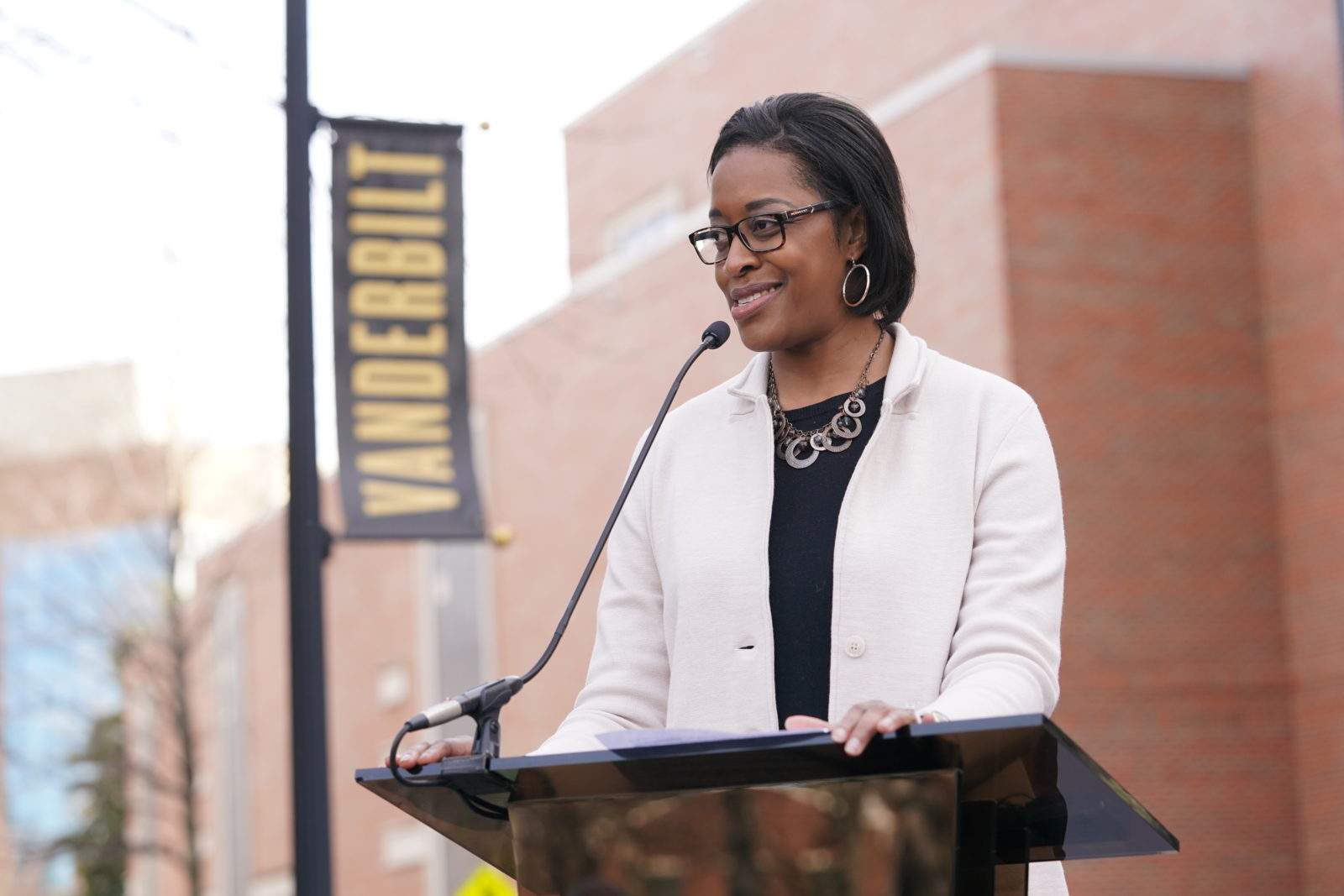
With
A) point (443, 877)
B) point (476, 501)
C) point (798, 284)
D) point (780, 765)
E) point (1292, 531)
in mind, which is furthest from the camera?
point (443, 877)

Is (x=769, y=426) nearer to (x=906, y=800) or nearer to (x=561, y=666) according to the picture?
(x=906, y=800)

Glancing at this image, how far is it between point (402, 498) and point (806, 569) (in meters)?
4.97

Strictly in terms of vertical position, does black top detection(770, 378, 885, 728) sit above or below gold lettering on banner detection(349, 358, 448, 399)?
below

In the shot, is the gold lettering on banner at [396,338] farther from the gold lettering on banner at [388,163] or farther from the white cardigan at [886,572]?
the white cardigan at [886,572]

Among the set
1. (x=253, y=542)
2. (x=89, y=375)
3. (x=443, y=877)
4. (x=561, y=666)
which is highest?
(x=89, y=375)

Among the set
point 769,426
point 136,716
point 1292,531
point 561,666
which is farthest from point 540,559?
point 769,426

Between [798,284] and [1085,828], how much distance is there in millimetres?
802

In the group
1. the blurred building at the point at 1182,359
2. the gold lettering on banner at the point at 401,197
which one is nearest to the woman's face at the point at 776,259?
the gold lettering on banner at the point at 401,197

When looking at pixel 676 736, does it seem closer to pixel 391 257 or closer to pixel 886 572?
pixel 886 572

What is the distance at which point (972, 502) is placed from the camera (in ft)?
7.18

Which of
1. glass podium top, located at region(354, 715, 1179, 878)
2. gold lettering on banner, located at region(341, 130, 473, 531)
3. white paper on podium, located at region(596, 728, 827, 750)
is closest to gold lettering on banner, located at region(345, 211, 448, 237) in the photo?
gold lettering on banner, located at region(341, 130, 473, 531)

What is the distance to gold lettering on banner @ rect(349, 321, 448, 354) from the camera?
7.08m

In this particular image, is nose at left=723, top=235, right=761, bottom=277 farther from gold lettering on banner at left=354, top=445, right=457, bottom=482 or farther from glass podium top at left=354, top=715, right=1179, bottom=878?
gold lettering on banner at left=354, top=445, right=457, bottom=482

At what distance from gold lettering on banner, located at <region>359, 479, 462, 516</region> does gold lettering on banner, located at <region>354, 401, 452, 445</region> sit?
18 centimetres
